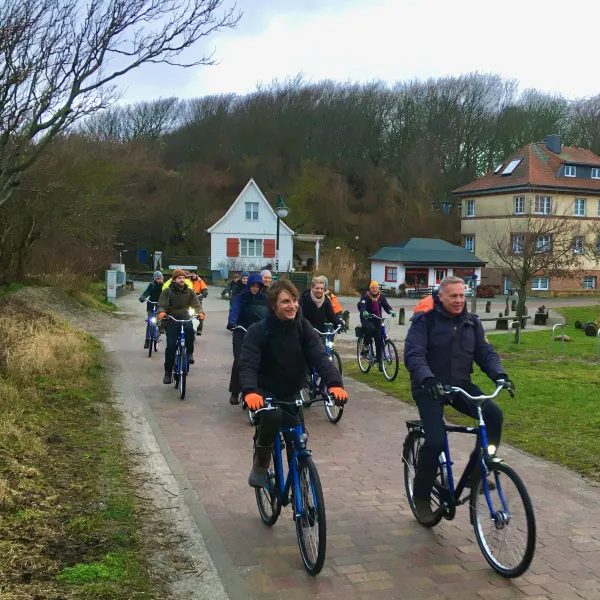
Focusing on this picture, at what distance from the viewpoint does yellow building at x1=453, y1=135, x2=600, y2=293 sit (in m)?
53.4

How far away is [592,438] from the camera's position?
7.43 metres

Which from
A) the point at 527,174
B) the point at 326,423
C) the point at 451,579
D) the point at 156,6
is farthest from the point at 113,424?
the point at 527,174

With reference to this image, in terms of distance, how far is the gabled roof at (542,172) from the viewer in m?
54.2

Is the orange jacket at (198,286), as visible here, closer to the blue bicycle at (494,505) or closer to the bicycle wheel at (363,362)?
the bicycle wheel at (363,362)

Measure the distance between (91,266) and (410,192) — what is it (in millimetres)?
41530

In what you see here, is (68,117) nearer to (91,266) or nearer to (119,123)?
(91,266)

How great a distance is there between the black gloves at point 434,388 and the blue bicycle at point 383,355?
737cm

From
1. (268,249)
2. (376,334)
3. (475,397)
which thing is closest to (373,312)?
(376,334)

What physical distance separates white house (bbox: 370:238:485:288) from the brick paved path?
44.9 meters

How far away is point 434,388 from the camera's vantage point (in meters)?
4.22

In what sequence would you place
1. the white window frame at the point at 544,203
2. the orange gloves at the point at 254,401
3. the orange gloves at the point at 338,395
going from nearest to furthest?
the orange gloves at the point at 254,401
the orange gloves at the point at 338,395
the white window frame at the point at 544,203

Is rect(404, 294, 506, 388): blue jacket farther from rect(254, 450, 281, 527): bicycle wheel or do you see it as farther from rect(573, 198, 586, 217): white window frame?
rect(573, 198, 586, 217): white window frame

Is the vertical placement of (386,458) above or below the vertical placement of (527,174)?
below

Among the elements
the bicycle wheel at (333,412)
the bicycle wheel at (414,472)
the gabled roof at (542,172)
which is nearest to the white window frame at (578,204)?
the gabled roof at (542,172)
